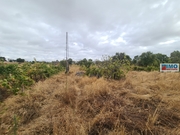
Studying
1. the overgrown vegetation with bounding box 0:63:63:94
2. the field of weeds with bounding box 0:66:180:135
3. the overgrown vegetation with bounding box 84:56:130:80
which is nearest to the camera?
the field of weeds with bounding box 0:66:180:135

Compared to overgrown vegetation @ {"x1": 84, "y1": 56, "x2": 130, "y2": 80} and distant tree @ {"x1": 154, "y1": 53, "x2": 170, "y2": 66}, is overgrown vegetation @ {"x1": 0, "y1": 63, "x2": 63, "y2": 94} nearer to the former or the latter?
overgrown vegetation @ {"x1": 84, "y1": 56, "x2": 130, "y2": 80}

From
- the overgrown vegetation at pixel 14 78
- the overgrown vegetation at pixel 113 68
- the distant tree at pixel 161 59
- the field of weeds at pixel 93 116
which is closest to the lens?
the field of weeds at pixel 93 116

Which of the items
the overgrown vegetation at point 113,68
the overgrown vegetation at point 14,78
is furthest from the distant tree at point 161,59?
the overgrown vegetation at point 14,78

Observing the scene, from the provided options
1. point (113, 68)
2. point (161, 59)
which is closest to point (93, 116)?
point (113, 68)

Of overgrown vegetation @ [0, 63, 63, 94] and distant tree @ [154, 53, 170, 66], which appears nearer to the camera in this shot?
overgrown vegetation @ [0, 63, 63, 94]

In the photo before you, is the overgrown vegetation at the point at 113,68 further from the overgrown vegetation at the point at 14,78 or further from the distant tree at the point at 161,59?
the distant tree at the point at 161,59

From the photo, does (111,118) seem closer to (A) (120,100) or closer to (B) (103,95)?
(A) (120,100)

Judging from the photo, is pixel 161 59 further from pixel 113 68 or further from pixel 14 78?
pixel 14 78

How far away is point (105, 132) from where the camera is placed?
5.60 ft

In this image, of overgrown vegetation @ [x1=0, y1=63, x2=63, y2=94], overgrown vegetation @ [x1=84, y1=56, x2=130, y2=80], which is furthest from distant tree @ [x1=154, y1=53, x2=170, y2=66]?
overgrown vegetation @ [x1=0, y1=63, x2=63, y2=94]

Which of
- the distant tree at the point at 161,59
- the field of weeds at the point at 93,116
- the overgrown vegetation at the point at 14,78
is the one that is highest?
the distant tree at the point at 161,59

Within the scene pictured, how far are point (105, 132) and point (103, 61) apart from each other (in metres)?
5.25

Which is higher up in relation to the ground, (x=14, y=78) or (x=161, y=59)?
(x=161, y=59)

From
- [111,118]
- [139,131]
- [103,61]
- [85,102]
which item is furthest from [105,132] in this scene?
[103,61]
